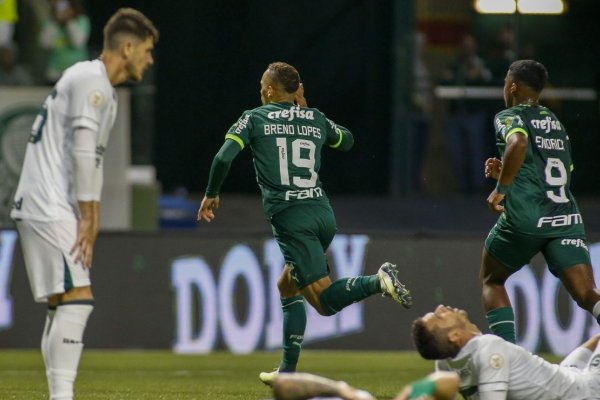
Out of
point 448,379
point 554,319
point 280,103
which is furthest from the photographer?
point 554,319

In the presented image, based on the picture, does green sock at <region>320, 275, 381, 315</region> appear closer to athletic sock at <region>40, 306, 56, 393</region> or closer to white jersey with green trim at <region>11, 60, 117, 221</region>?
athletic sock at <region>40, 306, 56, 393</region>

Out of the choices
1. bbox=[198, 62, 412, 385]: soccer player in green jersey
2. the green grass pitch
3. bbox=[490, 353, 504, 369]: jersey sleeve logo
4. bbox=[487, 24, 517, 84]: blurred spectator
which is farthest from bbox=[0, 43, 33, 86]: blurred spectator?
bbox=[490, 353, 504, 369]: jersey sleeve logo

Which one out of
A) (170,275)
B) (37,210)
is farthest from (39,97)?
(37,210)

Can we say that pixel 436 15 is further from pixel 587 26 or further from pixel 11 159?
pixel 11 159

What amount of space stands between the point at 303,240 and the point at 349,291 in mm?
453

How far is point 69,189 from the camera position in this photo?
660cm

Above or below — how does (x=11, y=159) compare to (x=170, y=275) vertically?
above

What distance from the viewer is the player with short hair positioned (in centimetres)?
666

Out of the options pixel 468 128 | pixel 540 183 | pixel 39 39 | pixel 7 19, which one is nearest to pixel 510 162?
pixel 540 183

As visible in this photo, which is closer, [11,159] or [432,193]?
[11,159]

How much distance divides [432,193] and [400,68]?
1.91 m

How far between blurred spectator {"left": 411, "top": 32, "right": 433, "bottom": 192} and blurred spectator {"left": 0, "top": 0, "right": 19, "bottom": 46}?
4.76 m

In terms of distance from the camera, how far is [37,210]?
656cm

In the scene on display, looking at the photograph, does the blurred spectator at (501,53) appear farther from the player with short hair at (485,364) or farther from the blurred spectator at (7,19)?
the player with short hair at (485,364)
